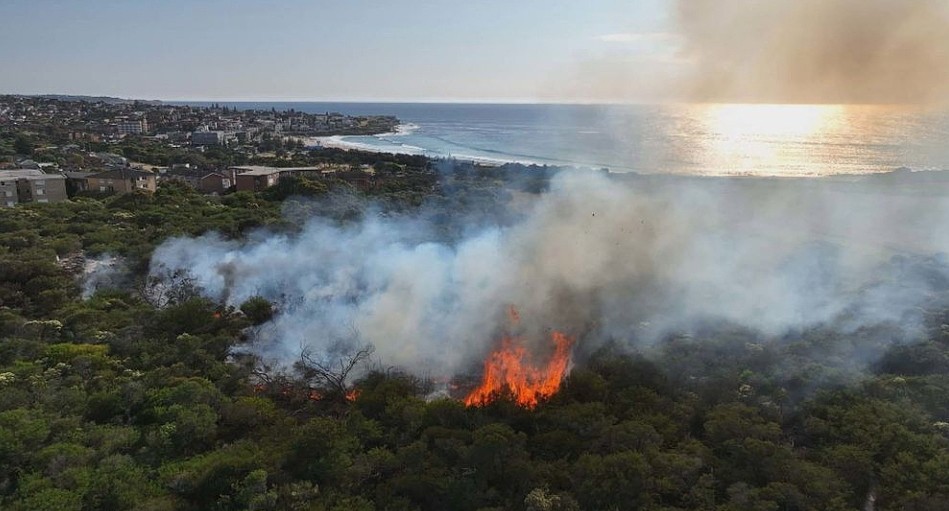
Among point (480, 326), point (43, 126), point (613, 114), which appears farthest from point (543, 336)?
point (613, 114)

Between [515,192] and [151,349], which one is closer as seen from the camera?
[151,349]

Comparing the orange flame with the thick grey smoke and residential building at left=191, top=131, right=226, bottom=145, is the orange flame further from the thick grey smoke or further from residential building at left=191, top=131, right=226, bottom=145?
residential building at left=191, top=131, right=226, bottom=145

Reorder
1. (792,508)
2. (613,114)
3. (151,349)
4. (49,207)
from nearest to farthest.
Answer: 1. (792,508)
2. (151,349)
3. (49,207)
4. (613,114)

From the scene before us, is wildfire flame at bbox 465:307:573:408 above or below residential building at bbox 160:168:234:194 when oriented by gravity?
below

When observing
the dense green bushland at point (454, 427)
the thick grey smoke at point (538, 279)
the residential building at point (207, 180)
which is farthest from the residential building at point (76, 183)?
the dense green bushland at point (454, 427)

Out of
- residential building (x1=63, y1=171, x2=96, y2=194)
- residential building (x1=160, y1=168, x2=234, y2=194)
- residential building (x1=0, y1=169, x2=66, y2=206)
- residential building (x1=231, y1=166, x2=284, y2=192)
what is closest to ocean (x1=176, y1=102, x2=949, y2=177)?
residential building (x1=231, y1=166, x2=284, y2=192)

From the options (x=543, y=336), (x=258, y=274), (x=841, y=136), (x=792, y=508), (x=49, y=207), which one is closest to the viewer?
(x=792, y=508)

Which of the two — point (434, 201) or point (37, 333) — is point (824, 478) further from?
point (434, 201)
